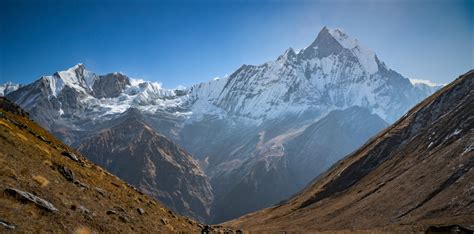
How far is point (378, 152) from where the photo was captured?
135 meters

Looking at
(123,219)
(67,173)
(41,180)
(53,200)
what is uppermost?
(67,173)

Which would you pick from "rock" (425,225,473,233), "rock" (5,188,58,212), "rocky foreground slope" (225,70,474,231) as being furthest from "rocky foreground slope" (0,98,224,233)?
"rocky foreground slope" (225,70,474,231)

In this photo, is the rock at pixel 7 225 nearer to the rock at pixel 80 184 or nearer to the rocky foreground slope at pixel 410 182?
the rock at pixel 80 184

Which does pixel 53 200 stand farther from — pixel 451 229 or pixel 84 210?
pixel 451 229

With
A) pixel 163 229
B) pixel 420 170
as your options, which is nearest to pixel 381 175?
pixel 420 170

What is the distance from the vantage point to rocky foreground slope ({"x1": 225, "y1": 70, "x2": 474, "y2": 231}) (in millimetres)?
63031

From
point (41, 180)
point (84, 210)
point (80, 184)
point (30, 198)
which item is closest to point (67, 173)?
point (80, 184)

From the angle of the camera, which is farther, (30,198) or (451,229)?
(451,229)

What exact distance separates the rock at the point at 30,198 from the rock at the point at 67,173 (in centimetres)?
781

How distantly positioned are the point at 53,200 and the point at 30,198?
208cm

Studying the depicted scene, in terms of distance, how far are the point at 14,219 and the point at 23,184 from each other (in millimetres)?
5136

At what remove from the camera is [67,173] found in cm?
3384

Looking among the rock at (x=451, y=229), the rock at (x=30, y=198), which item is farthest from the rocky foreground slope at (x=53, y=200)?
the rock at (x=451, y=229)

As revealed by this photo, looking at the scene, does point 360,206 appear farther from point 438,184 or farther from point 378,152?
point 378,152
